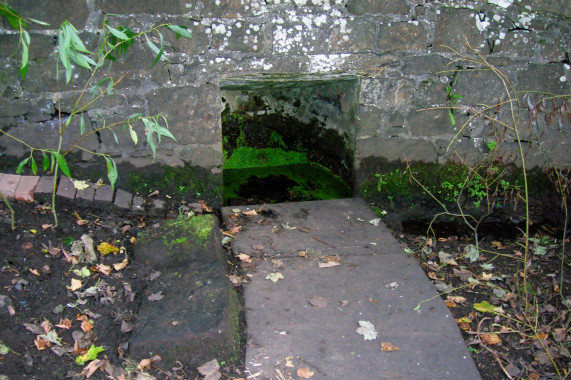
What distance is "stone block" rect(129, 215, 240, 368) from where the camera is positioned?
89.3 inches

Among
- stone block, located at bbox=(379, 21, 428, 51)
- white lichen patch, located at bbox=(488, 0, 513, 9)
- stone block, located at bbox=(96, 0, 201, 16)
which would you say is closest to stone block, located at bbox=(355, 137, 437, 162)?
stone block, located at bbox=(379, 21, 428, 51)

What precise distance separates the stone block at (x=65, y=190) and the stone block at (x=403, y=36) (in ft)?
7.96

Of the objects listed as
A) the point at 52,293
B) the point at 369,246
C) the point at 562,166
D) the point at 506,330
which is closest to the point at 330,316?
the point at 369,246

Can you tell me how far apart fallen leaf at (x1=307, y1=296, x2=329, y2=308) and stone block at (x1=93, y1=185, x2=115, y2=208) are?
168cm

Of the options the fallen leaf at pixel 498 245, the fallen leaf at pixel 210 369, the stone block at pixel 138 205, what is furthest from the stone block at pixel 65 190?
the fallen leaf at pixel 498 245

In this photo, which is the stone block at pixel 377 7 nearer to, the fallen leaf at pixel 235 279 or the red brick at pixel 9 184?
the fallen leaf at pixel 235 279

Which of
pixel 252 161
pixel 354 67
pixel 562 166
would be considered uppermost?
pixel 354 67

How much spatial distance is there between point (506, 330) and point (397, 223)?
1323 mm

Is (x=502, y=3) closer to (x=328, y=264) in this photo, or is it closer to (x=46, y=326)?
(x=328, y=264)

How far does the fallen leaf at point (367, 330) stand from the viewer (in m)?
2.40

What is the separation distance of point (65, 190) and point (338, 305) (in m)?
2.07

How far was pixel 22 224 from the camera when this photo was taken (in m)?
2.95

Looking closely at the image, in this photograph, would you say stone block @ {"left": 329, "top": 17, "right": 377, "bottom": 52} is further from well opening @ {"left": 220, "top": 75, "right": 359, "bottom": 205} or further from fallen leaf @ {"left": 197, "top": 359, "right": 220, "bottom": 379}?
fallen leaf @ {"left": 197, "top": 359, "right": 220, "bottom": 379}

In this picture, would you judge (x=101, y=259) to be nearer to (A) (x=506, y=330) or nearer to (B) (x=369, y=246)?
(B) (x=369, y=246)
